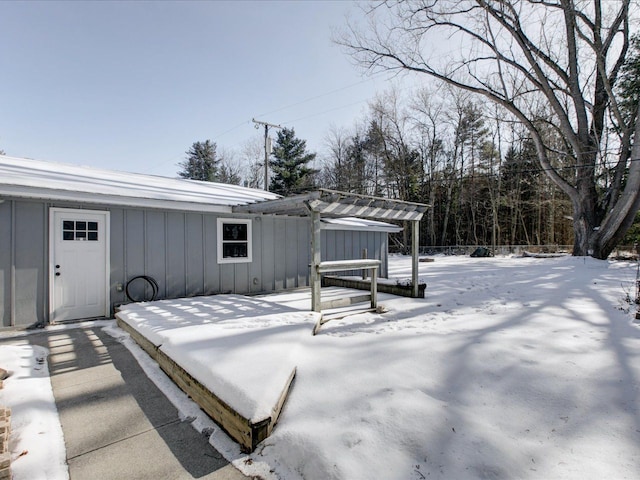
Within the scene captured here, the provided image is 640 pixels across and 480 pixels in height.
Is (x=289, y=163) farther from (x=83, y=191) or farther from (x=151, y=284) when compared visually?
(x=83, y=191)

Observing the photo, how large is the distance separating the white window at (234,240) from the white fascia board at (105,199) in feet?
1.45

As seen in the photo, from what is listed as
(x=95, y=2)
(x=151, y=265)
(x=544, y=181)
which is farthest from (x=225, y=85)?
(x=544, y=181)

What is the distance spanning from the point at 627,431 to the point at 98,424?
3655mm

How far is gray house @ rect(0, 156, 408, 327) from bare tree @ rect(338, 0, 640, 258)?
10.1 metres

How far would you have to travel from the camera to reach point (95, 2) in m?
7.49

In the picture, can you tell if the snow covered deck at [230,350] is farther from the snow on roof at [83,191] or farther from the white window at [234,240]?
the snow on roof at [83,191]

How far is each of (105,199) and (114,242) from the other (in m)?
0.76

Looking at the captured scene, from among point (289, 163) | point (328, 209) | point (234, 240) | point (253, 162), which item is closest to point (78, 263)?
point (234, 240)

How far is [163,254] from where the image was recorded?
588cm

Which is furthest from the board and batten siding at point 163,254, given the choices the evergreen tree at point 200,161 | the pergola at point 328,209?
the evergreen tree at point 200,161

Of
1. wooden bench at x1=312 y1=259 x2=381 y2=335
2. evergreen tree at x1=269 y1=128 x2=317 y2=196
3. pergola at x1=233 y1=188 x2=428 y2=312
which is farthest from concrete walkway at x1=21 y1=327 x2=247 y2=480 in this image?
evergreen tree at x1=269 y1=128 x2=317 y2=196

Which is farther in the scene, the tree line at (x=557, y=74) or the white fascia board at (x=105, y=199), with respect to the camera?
the tree line at (x=557, y=74)

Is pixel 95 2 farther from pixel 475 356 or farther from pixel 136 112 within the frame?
pixel 475 356

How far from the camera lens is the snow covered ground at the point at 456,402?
5.98ft
